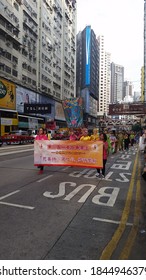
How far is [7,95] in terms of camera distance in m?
38.9

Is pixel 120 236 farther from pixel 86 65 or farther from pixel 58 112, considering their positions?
pixel 86 65

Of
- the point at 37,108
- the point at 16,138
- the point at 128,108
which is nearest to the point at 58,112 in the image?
the point at 37,108

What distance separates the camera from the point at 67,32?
77500 millimetres

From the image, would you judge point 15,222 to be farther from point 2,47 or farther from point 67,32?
point 67,32

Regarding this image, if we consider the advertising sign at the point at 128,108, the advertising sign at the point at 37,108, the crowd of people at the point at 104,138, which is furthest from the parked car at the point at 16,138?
the advertising sign at the point at 128,108

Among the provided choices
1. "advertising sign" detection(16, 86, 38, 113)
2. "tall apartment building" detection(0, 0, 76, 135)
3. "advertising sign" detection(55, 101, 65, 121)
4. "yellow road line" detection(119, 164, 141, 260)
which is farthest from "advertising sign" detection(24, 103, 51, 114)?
"yellow road line" detection(119, 164, 141, 260)

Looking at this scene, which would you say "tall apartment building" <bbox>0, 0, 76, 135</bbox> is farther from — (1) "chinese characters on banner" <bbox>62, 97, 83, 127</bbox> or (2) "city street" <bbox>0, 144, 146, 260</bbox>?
(2) "city street" <bbox>0, 144, 146, 260</bbox>

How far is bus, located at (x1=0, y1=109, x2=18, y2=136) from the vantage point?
34.5 metres

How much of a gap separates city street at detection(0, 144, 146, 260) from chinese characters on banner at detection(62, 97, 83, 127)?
8.37 m

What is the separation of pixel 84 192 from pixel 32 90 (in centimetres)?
4623

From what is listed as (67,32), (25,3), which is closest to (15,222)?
(25,3)

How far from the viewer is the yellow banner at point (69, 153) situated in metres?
9.12

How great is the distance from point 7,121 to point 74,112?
21.9 meters
